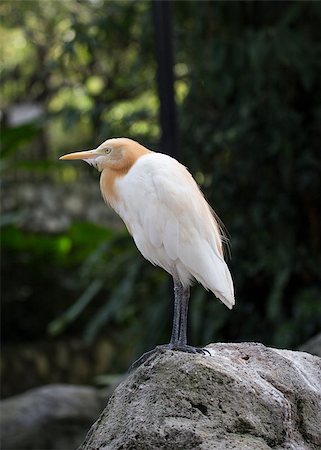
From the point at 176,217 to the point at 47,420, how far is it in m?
4.54

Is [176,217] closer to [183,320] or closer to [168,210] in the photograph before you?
[168,210]

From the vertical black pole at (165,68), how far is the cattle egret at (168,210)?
2.59 meters

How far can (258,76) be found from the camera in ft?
27.1

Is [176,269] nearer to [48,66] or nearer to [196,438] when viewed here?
[196,438]

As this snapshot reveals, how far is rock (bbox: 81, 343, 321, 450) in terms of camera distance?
2.99 metres

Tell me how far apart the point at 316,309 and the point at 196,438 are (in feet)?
17.0

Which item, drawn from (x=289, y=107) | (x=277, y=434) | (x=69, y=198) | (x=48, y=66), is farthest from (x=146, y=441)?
(x=69, y=198)

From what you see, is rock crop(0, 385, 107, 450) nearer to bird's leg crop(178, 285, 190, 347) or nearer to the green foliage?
the green foliage

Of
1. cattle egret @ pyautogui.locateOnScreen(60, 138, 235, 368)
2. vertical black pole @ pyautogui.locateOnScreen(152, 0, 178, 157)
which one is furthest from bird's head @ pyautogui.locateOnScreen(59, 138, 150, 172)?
vertical black pole @ pyautogui.locateOnScreen(152, 0, 178, 157)

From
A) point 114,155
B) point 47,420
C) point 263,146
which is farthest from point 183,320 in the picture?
point 263,146

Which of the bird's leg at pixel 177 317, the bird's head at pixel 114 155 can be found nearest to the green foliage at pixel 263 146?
the bird's leg at pixel 177 317

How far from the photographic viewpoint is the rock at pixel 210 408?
2.99 metres

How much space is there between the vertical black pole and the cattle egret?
8.49 feet

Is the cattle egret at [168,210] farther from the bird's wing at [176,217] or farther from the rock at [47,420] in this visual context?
the rock at [47,420]
